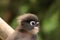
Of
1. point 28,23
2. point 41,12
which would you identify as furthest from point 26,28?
point 41,12

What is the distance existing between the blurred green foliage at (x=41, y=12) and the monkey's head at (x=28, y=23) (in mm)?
1297

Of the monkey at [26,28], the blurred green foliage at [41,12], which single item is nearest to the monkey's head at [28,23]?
the monkey at [26,28]

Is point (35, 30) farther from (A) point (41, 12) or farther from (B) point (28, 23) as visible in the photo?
(A) point (41, 12)

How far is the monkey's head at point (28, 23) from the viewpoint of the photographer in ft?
9.02

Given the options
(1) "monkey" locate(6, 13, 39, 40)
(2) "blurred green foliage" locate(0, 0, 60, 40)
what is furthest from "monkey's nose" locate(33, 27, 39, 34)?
(2) "blurred green foliage" locate(0, 0, 60, 40)

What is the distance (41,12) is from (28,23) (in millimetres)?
1700

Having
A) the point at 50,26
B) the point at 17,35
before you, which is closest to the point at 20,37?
the point at 17,35

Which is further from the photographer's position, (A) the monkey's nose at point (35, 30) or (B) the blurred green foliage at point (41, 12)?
(B) the blurred green foliage at point (41, 12)

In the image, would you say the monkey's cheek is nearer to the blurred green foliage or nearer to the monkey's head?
the monkey's head

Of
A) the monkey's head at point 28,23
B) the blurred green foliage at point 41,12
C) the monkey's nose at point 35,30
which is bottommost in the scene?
the monkey's nose at point 35,30

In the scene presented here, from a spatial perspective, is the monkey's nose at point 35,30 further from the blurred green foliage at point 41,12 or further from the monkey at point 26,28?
the blurred green foliage at point 41,12

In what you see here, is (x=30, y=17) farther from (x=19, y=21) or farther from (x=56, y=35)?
(x=56, y=35)

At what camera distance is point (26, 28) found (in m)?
2.80

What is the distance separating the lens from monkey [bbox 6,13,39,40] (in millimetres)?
2748
